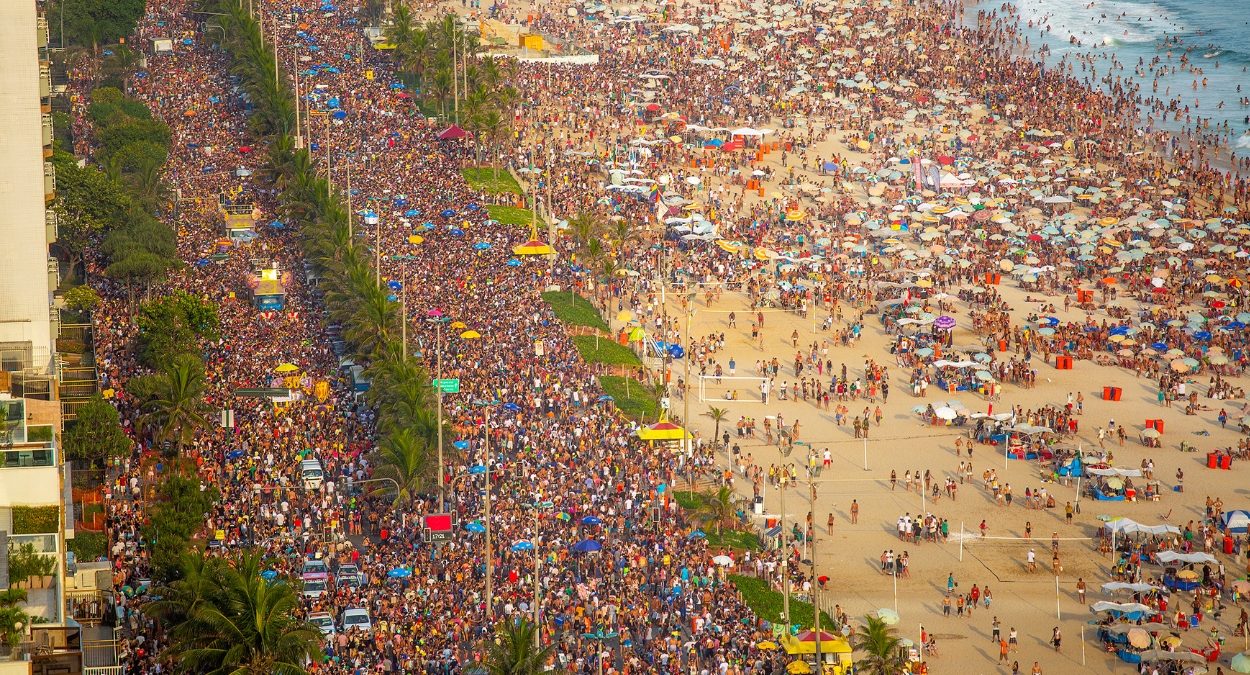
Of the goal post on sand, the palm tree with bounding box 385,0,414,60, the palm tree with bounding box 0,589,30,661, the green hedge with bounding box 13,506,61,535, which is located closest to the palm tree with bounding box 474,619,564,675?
the green hedge with bounding box 13,506,61,535

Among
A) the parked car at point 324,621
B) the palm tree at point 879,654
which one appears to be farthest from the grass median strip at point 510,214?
the palm tree at point 879,654

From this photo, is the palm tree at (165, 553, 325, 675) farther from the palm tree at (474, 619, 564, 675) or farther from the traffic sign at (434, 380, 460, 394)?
the traffic sign at (434, 380, 460, 394)

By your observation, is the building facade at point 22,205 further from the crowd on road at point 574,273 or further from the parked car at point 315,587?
the parked car at point 315,587

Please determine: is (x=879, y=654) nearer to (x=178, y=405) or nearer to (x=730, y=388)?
(x=730, y=388)

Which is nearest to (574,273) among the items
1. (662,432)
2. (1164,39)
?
(662,432)

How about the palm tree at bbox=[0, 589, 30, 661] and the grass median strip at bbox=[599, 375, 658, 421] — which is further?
the grass median strip at bbox=[599, 375, 658, 421]

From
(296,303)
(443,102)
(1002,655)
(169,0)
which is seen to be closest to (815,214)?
(443,102)

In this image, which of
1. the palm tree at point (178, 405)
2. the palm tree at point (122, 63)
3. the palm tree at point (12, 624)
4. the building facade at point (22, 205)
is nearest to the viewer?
the palm tree at point (12, 624)
